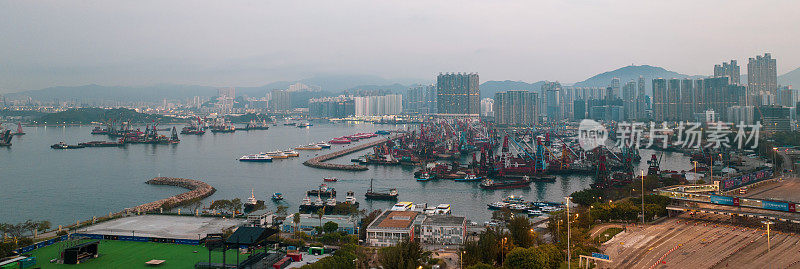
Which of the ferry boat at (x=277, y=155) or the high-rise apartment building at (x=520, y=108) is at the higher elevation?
the high-rise apartment building at (x=520, y=108)

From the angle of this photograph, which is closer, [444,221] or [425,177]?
[444,221]

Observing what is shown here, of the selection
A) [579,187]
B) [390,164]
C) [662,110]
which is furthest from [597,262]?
[662,110]

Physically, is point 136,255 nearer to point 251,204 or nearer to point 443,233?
point 443,233

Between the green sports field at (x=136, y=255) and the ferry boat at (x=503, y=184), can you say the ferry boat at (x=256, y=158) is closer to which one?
the ferry boat at (x=503, y=184)

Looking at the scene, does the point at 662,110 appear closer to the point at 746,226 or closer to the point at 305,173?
the point at 305,173

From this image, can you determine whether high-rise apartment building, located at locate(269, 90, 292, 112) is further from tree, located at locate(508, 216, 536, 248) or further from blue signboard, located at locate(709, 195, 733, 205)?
tree, located at locate(508, 216, 536, 248)

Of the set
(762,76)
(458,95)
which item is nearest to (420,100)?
(458,95)

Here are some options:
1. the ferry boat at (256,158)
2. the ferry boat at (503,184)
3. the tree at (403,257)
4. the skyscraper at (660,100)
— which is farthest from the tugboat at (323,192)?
the skyscraper at (660,100)
